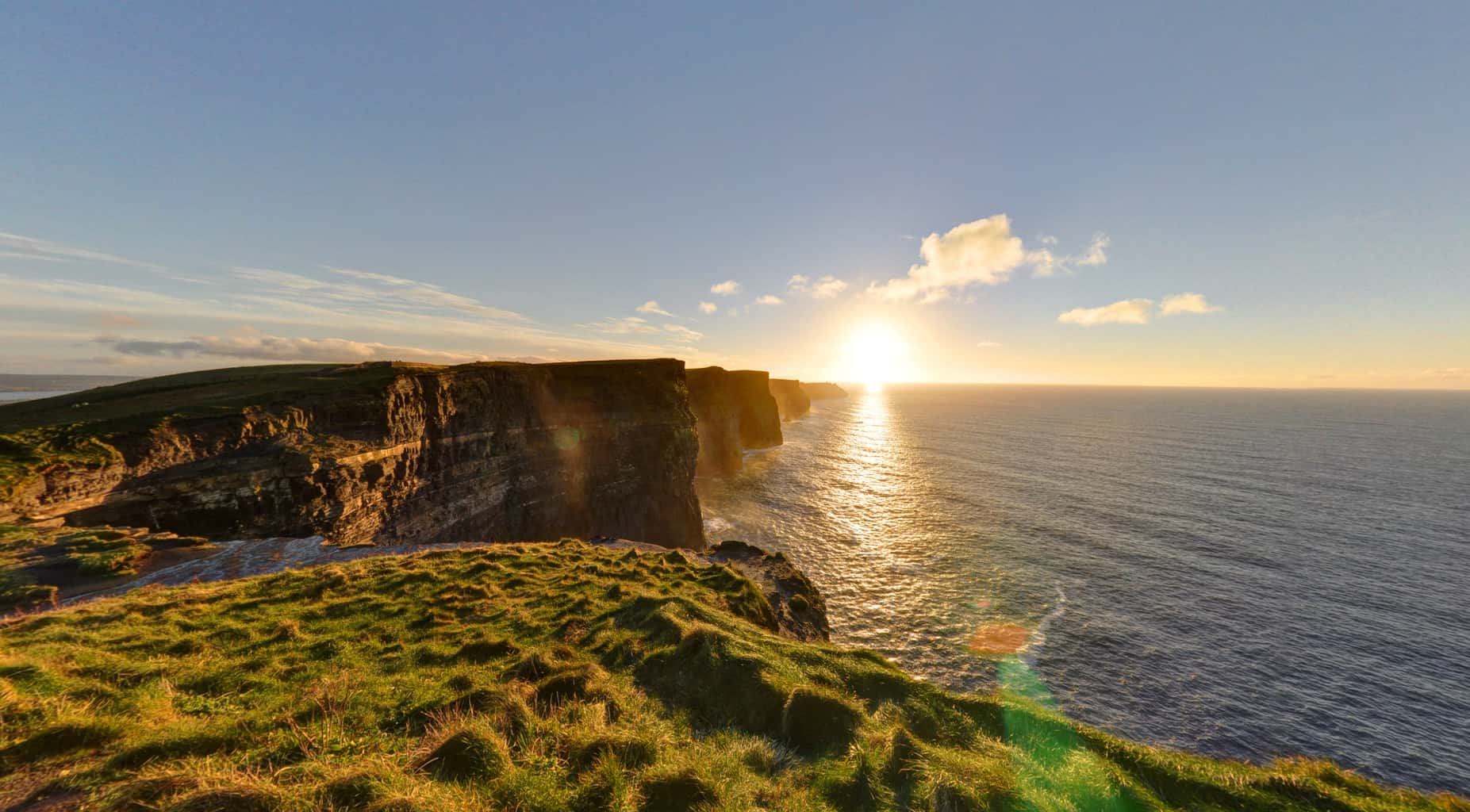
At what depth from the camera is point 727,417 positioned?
81438 millimetres

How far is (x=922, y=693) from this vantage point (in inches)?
435

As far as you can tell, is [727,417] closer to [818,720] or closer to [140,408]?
[140,408]

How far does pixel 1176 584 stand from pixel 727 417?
60149mm

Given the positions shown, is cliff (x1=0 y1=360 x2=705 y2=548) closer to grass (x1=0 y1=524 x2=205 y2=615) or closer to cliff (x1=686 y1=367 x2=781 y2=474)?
grass (x1=0 y1=524 x2=205 y2=615)

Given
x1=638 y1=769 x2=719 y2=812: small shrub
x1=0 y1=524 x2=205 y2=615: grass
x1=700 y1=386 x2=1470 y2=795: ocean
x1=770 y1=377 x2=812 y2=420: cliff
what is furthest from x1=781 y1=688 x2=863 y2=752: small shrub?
x1=770 y1=377 x2=812 y2=420: cliff

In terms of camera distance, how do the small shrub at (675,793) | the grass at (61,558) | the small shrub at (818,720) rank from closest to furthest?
the small shrub at (675,793), the small shrub at (818,720), the grass at (61,558)

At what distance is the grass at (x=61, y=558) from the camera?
12.1 metres

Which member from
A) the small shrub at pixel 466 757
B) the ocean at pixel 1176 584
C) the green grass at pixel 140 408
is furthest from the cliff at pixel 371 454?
the small shrub at pixel 466 757

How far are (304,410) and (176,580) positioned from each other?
14836mm

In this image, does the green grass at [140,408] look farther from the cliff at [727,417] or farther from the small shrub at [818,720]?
the cliff at [727,417]

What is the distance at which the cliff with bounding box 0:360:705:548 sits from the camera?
63.6 feet

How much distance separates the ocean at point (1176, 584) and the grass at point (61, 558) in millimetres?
31679

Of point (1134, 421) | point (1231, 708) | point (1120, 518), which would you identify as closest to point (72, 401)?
point (1231, 708)

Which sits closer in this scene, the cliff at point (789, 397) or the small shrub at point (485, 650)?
the small shrub at point (485, 650)
